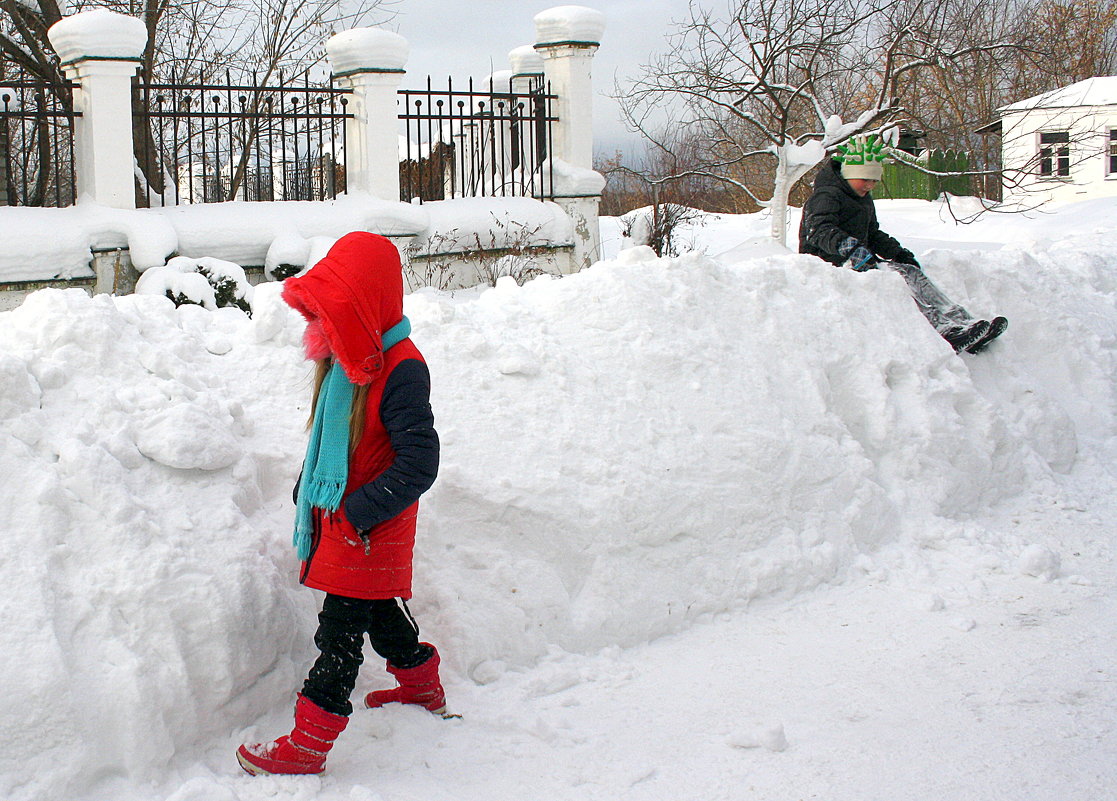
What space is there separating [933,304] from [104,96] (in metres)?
6.49

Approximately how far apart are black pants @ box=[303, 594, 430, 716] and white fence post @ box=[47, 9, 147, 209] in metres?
6.50

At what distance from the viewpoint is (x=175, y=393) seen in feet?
12.5

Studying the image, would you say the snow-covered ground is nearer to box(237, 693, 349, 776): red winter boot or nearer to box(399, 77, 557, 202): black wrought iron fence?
box(237, 693, 349, 776): red winter boot

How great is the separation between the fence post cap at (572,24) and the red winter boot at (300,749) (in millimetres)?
9488

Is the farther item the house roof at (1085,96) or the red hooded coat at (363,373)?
the house roof at (1085,96)

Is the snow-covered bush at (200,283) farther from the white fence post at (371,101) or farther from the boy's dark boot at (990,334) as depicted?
the boy's dark boot at (990,334)

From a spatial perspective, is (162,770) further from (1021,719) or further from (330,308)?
(1021,719)

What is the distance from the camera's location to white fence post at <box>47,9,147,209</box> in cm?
841

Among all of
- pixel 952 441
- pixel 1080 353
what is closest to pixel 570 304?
pixel 952 441

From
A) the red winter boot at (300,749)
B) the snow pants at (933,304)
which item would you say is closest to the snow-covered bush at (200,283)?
the snow pants at (933,304)

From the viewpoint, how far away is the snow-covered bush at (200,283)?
25.1 feet

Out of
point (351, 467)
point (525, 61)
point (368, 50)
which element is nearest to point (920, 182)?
point (525, 61)

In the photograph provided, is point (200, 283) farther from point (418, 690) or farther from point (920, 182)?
point (920, 182)

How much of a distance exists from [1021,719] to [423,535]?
212cm
